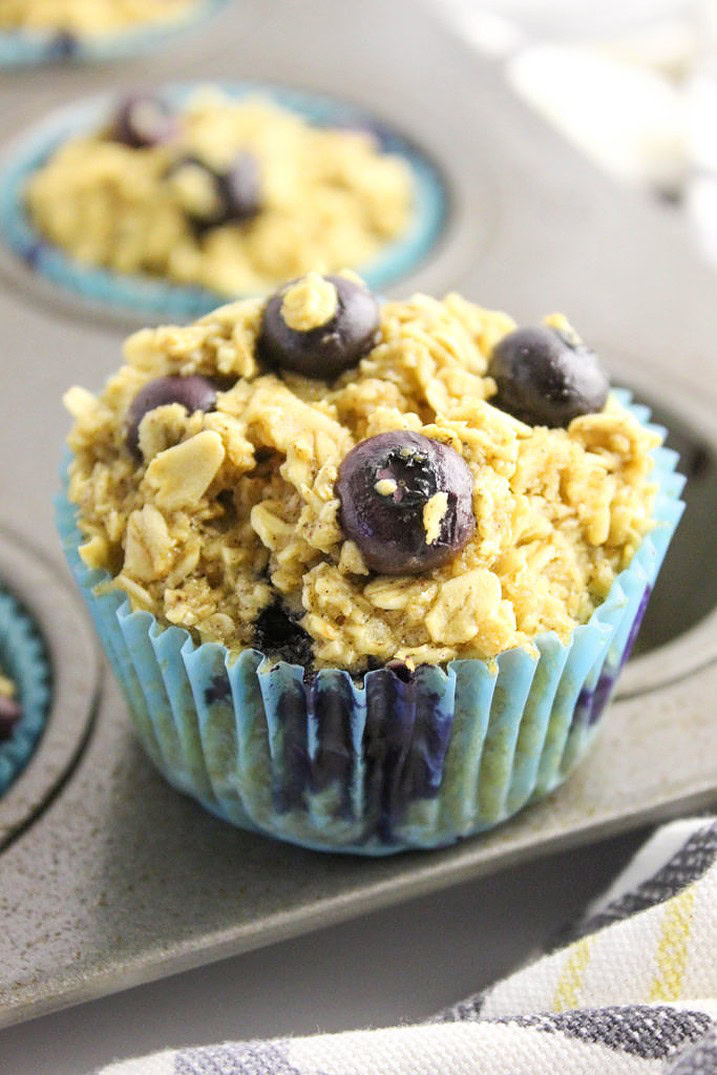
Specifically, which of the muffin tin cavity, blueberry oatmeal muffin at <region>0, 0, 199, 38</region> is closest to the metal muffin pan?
the muffin tin cavity

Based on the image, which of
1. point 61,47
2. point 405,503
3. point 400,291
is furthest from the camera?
point 61,47

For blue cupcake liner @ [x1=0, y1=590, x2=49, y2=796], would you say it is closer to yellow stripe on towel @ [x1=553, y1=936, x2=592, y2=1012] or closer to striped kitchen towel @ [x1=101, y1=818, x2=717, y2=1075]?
striped kitchen towel @ [x1=101, y1=818, x2=717, y2=1075]

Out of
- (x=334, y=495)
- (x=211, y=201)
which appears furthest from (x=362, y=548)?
(x=211, y=201)

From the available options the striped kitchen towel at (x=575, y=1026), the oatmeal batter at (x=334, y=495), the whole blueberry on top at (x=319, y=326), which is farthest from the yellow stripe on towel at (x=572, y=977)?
the whole blueberry on top at (x=319, y=326)

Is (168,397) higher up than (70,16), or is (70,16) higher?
(168,397)

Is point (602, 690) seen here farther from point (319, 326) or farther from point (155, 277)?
point (155, 277)

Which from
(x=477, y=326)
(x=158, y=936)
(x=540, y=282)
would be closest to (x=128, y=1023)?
(x=158, y=936)

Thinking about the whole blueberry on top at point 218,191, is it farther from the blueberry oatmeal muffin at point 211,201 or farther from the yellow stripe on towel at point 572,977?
the yellow stripe on towel at point 572,977

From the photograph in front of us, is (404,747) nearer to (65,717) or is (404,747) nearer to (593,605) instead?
(593,605)
